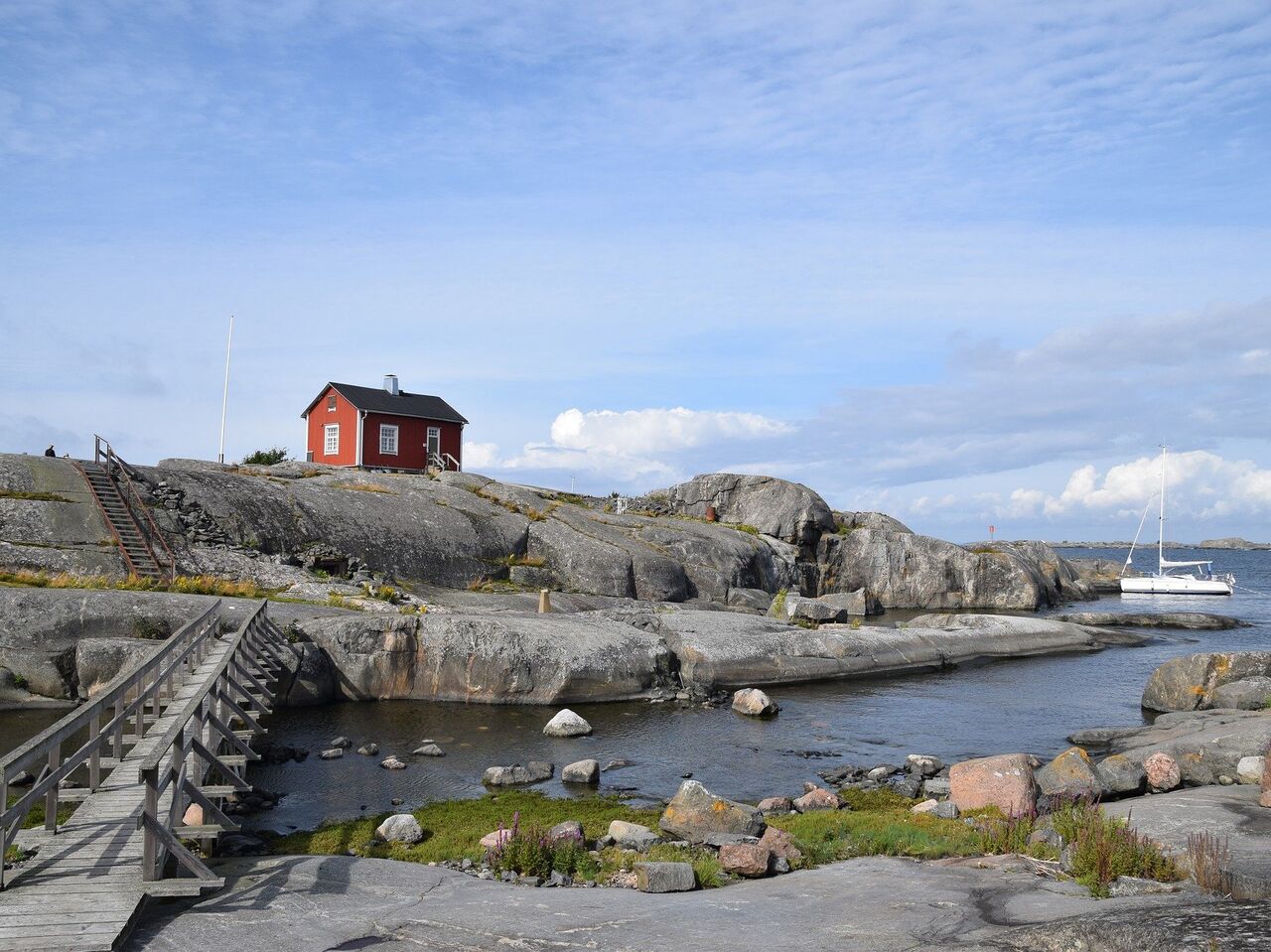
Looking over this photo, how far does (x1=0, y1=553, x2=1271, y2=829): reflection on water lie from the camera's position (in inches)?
766

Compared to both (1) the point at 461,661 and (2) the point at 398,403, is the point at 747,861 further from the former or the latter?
(2) the point at 398,403

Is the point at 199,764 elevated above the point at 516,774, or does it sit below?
above

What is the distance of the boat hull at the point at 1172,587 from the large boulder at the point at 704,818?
84.4 meters

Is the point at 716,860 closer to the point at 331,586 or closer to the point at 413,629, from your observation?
the point at 413,629

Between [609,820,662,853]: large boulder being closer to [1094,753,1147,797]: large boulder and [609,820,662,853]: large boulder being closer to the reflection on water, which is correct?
the reflection on water

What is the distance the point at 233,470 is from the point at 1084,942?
42765 mm

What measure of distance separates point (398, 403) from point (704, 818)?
154 ft

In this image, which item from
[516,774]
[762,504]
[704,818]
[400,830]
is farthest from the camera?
[762,504]

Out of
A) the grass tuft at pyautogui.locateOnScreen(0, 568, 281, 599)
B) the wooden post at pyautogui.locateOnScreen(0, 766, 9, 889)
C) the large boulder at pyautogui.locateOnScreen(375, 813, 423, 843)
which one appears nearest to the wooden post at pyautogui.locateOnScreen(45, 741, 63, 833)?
the wooden post at pyautogui.locateOnScreen(0, 766, 9, 889)

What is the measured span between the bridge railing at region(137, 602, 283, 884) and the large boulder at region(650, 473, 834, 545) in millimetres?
41502

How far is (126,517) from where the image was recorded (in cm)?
3475

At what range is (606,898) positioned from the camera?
11.3 m

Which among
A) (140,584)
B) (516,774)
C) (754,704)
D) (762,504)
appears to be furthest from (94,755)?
(762,504)

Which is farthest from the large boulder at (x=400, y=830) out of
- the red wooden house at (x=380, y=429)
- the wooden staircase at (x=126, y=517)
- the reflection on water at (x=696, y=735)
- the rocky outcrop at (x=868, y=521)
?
the rocky outcrop at (x=868, y=521)
